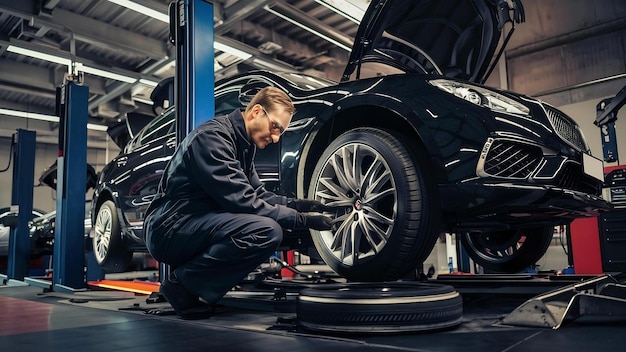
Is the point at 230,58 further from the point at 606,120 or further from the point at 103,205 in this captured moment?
the point at 606,120

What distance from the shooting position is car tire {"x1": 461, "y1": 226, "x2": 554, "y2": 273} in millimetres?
3543

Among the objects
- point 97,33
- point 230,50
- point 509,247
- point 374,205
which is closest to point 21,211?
point 97,33

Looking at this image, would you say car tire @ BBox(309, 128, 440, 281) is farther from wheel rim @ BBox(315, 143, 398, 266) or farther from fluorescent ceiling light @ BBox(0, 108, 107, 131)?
fluorescent ceiling light @ BBox(0, 108, 107, 131)

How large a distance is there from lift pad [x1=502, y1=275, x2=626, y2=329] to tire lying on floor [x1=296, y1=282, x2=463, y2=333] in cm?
22

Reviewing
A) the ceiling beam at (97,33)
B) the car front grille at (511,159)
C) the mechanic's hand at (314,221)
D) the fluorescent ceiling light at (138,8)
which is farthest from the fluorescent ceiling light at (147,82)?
the car front grille at (511,159)

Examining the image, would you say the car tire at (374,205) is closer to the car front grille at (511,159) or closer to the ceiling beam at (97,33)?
the car front grille at (511,159)

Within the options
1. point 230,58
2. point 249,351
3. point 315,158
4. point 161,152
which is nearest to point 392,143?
point 315,158

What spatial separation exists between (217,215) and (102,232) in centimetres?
290

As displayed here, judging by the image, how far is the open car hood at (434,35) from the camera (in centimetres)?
285

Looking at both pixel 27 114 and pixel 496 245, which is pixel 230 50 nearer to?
pixel 496 245

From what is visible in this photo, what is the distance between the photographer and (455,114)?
2150mm

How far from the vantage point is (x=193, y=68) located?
2.56 meters

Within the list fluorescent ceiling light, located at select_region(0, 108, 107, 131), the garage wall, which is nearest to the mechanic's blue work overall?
fluorescent ceiling light, located at select_region(0, 108, 107, 131)

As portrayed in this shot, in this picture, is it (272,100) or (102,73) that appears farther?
(102,73)
